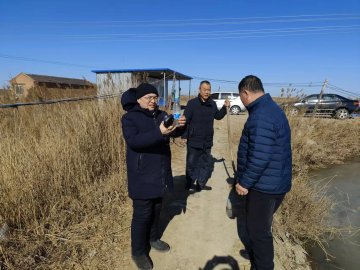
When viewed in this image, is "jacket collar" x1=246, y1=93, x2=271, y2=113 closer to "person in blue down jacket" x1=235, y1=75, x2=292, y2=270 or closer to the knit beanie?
"person in blue down jacket" x1=235, y1=75, x2=292, y2=270

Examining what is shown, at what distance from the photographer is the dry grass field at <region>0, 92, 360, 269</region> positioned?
2916 millimetres

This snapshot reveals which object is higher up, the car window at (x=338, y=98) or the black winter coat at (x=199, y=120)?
the car window at (x=338, y=98)

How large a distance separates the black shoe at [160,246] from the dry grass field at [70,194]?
0.32 m

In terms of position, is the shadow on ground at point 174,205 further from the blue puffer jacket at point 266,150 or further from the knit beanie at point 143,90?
the knit beanie at point 143,90

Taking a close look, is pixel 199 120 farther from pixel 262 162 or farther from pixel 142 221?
pixel 262 162

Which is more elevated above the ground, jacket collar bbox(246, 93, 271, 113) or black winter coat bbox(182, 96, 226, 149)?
jacket collar bbox(246, 93, 271, 113)

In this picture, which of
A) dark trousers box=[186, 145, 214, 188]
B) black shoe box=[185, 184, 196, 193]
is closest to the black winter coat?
dark trousers box=[186, 145, 214, 188]

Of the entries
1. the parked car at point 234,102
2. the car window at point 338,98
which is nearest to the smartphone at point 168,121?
the car window at point 338,98

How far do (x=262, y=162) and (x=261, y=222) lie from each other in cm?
57

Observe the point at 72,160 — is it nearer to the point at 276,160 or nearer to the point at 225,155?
the point at 276,160

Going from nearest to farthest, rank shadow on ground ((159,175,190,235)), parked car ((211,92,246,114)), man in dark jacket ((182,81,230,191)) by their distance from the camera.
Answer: shadow on ground ((159,175,190,235)), man in dark jacket ((182,81,230,191)), parked car ((211,92,246,114))

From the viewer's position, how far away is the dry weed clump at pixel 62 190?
290 centimetres

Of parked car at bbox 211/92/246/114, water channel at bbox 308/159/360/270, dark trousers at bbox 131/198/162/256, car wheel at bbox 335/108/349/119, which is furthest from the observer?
parked car at bbox 211/92/246/114

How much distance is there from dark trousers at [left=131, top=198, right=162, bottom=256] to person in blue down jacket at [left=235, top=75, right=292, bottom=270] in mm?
876
